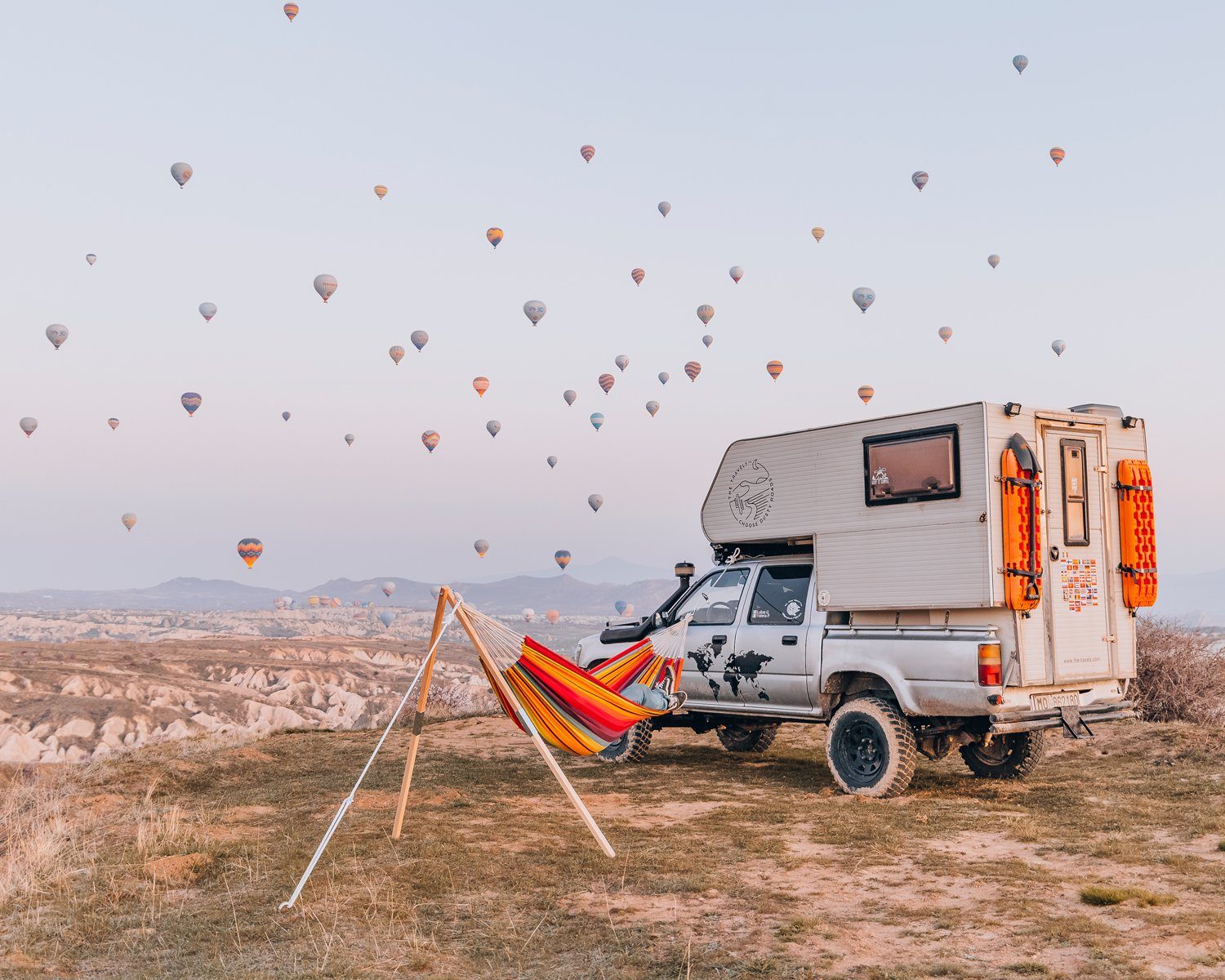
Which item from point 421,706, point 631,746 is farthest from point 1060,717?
point 421,706

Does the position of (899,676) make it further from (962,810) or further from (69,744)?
(69,744)

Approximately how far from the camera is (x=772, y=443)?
11.2 m

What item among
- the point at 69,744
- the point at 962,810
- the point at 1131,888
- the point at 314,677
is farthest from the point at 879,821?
the point at 314,677

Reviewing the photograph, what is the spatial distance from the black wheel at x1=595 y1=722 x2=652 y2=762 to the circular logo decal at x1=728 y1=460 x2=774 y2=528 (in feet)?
8.93

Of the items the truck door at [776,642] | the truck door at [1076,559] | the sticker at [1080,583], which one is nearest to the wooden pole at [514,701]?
the truck door at [776,642]

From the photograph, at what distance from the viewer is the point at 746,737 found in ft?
44.4

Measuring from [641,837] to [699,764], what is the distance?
13.8 ft

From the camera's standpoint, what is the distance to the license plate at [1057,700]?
373 inches

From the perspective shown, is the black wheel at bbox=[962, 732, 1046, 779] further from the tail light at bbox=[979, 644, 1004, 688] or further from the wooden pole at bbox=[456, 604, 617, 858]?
the wooden pole at bbox=[456, 604, 617, 858]

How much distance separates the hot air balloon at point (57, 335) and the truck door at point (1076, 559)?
52.2m

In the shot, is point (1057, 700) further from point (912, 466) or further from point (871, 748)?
point (912, 466)

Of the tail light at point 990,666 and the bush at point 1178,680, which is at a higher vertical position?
the tail light at point 990,666

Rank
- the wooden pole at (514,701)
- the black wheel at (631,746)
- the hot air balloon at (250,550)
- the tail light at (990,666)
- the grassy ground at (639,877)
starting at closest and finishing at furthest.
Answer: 1. the grassy ground at (639,877)
2. the wooden pole at (514,701)
3. the tail light at (990,666)
4. the black wheel at (631,746)
5. the hot air balloon at (250,550)

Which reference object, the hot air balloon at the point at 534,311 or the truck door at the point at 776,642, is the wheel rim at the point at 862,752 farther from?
the hot air balloon at the point at 534,311
